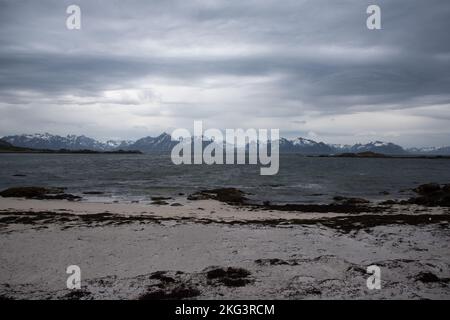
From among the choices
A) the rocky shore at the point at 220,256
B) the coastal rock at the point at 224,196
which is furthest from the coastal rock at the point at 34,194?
the coastal rock at the point at 224,196

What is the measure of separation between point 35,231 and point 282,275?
13624 mm

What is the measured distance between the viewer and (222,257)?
13.5 meters

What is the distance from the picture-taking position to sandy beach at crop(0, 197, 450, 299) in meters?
10.2

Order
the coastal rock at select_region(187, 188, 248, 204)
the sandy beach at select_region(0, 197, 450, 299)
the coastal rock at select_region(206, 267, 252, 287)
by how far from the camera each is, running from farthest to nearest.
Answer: the coastal rock at select_region(187, 188, 248, 204)
the coastal rock at select_region(206, 267, 252, 287)
the sandy beach at select_region(0, 197, 450, 299)

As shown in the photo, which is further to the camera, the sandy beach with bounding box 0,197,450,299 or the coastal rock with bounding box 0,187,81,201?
the coastal rock with bounding box 0,187,81,201

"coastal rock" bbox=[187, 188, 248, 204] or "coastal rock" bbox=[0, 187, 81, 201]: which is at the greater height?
"coastal rock" bbox=[0, 187, 81, 201]

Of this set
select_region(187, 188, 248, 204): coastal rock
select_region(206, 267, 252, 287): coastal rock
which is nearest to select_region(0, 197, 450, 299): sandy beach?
select_region(206, 267, 252, 287): coastal rock

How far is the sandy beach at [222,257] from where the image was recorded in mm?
10219

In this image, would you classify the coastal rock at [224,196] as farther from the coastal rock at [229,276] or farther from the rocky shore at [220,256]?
the coastal rock at [229,276]

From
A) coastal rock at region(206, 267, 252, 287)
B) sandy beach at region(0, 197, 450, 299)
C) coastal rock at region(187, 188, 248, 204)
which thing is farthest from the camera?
coastal rock at region(187, 188, 248, 204)

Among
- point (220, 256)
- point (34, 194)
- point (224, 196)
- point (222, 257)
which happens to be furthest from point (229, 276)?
point (34, 194)

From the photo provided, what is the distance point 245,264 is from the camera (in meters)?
12.6

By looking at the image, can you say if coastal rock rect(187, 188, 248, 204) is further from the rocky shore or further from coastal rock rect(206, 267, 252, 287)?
coastal rock rect(206, 267, 252, 287)

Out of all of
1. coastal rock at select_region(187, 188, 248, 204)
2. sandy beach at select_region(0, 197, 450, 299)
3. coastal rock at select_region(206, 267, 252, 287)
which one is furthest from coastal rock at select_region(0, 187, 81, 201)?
coastal rock at select_region(206, 267, 252, 287)
